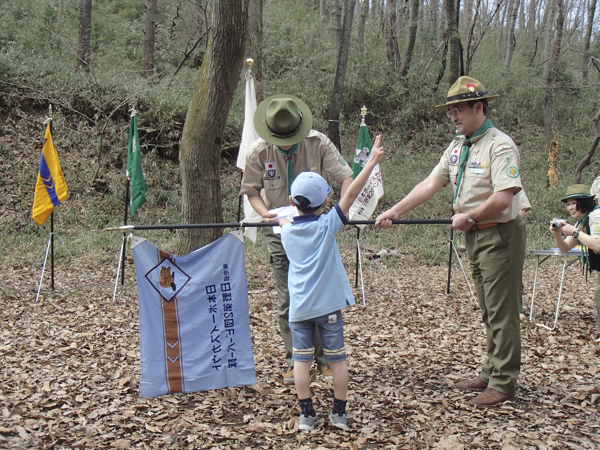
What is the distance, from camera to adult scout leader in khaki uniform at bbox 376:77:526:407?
138 inches

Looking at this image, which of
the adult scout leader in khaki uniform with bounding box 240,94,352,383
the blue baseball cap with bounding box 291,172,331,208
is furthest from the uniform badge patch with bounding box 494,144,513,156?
the blue baseball cap with bounding box 291,172,331,208

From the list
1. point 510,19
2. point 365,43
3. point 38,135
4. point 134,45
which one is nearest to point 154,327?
point 38,135

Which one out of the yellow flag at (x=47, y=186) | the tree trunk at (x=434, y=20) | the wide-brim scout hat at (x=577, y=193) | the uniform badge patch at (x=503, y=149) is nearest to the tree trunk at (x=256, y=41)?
the yellow flag at (x=47, y=186)

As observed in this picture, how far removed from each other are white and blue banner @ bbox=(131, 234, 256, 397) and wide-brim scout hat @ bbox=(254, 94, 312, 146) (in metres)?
0.87

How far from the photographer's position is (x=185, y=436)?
3.26 m

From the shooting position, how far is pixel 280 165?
412 cm

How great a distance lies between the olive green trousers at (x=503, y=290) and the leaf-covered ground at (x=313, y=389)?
9.8 inches

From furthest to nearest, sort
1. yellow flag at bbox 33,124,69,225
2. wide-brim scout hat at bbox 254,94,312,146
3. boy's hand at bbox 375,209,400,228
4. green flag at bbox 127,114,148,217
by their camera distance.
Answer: green flag at bbox 127,114,148,217, yellow flag at bbox 33,124,69,225, wide-brim scout hat at bbox 254,94,312,146, boy's hand at bbox 375,209,400,228

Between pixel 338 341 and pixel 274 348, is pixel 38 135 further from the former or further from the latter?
pixel 338 341

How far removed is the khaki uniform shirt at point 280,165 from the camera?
411 cm

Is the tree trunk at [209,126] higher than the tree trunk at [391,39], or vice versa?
the tree trunk at [391,39]

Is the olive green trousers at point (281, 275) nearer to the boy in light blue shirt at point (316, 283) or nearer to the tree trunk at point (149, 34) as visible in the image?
the boy in light blue shirt at point (316, 283)

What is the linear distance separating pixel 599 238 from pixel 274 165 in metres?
2.64

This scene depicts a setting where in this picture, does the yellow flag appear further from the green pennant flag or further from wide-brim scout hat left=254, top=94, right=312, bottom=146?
wide-brim scout hat left=254, top=94, right=312, bottom=146
